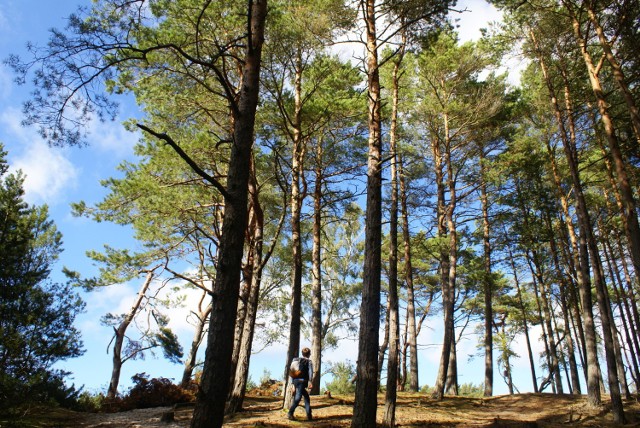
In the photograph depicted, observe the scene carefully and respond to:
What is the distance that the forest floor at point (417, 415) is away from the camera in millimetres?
7355

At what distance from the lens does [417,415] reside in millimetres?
8477

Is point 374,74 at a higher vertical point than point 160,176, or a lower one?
higher

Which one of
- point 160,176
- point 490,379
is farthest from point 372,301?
point 490,379

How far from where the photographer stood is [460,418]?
28.4ft

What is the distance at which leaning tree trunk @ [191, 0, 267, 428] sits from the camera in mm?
3064

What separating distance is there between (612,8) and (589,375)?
9.39 m

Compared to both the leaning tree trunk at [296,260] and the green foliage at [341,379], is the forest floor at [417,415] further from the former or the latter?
the green foliage at [341,379]

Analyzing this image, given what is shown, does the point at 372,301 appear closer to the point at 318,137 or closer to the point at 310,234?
the point at 318,137

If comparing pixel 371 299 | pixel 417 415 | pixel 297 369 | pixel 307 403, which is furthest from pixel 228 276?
pixel 417 415

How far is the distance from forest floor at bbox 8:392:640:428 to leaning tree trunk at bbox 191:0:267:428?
13.7ft

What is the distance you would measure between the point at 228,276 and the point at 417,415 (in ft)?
23.2

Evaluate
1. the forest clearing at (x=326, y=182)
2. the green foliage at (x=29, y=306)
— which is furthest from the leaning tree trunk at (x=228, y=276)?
the green foliage at (x=29, y=306)

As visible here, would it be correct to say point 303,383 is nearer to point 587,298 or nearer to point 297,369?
point 297,369

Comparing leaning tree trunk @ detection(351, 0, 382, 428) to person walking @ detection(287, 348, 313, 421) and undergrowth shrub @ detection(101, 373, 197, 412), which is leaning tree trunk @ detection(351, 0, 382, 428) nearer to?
person walking @ detection(287, 348, 313, 421)
